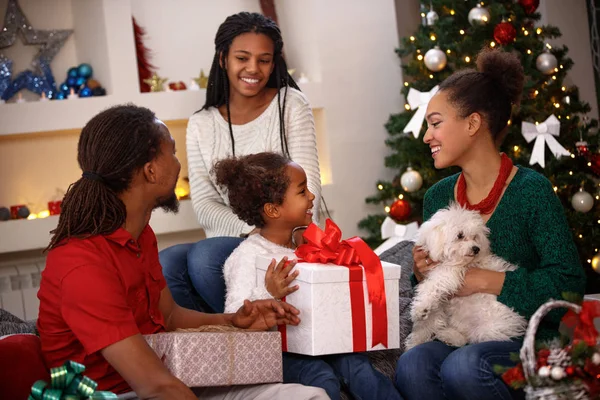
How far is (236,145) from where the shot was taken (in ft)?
11.3

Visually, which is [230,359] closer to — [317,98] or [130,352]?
[130,352]

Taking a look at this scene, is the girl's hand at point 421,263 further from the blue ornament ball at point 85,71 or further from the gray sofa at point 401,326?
the blue ornament ball at point 85,71

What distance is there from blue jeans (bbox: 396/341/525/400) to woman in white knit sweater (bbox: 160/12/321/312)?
3.38 feet

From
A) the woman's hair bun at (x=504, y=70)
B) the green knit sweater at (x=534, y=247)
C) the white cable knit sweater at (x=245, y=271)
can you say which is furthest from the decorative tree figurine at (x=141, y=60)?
the green knit sweater at (x=534, y=247)

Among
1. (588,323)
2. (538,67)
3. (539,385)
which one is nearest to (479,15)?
(538,67)

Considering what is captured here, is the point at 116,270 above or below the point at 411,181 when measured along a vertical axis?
above

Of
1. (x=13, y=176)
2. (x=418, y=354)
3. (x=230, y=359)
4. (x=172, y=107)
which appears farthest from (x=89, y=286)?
(x=13, y=176)

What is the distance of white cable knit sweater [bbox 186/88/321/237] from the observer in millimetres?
3379

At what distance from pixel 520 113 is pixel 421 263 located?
2.48 m

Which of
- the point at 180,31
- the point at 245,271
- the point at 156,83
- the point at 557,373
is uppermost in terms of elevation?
the point at 180,31

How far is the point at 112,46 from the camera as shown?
15.6 ft

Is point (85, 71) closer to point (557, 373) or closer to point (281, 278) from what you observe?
point (281, 278)

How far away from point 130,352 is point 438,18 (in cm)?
367

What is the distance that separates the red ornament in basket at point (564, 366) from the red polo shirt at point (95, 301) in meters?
0.88
